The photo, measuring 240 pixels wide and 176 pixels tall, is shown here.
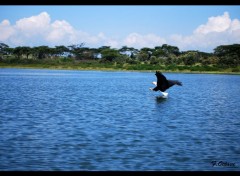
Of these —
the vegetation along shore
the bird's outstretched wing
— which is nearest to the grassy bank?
the vegetation along shore

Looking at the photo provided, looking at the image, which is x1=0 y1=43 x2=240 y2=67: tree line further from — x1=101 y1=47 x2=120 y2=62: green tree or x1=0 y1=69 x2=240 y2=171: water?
x1=0 y1=69 x2=240 y2=171: water

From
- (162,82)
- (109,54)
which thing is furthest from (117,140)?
(109,54)

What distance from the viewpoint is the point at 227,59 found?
102 meters

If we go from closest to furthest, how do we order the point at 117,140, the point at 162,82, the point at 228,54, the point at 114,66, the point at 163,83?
the point at 117,140 → the point at 162,82 → the point at 163,83 → the point at 114,66 → the point at 228,54

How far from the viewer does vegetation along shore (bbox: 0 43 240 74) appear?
97188 millimetres

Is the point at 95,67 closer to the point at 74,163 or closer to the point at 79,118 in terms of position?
the point at 79,118

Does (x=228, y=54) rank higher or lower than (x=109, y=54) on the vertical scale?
higher

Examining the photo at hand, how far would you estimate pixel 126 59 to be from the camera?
11581 centimetres

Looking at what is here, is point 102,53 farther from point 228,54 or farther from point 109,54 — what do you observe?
point 228,54

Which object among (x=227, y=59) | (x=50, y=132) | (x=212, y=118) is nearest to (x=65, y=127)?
(x=50, y=132)

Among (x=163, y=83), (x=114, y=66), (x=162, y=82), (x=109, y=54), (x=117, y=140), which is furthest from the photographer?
(x=109, y=54)

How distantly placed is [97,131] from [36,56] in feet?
401

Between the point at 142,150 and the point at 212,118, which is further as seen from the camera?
the point at 212,118

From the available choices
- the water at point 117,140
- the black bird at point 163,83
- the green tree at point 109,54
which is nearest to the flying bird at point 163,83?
the black bird at point 163,83
